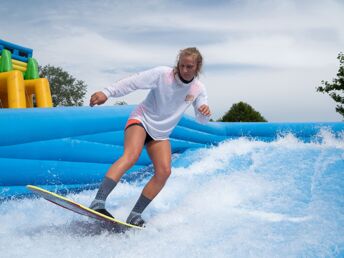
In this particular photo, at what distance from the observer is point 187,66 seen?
2178mm

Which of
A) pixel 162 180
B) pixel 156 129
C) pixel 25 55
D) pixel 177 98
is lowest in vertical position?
pixel 162 180

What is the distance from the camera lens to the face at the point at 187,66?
217 centimetres

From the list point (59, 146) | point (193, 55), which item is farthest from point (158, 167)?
point (59, 146)

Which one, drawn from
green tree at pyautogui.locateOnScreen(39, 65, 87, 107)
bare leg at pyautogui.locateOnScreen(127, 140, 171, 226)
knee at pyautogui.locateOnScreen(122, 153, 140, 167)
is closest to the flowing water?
bare leg at pyautogui.locateOnScreen(127, 140, 171, 226)

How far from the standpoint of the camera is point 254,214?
2.49 meters

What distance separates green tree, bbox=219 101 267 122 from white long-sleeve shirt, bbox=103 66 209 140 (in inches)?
345

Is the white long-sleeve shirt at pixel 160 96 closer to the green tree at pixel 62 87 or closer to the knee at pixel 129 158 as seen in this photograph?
the knee at pixel 129 158

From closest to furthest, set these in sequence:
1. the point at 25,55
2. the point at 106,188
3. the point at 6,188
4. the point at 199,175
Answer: the point at 106,188, the point at 6,188, the point at 199,175, the point at 25,55

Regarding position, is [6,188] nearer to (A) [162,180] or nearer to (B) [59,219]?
(B) [59,219]

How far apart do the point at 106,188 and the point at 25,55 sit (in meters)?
7.16

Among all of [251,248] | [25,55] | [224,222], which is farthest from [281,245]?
[25,55]

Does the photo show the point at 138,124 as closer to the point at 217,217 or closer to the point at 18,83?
the point at 217,217

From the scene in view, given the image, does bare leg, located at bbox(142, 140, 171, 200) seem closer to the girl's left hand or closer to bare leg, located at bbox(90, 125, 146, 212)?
bare leg, located at bbox(90, 125, 146, 212)

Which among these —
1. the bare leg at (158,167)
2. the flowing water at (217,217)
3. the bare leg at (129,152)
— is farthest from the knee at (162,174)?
the flowing water at (217,217)
